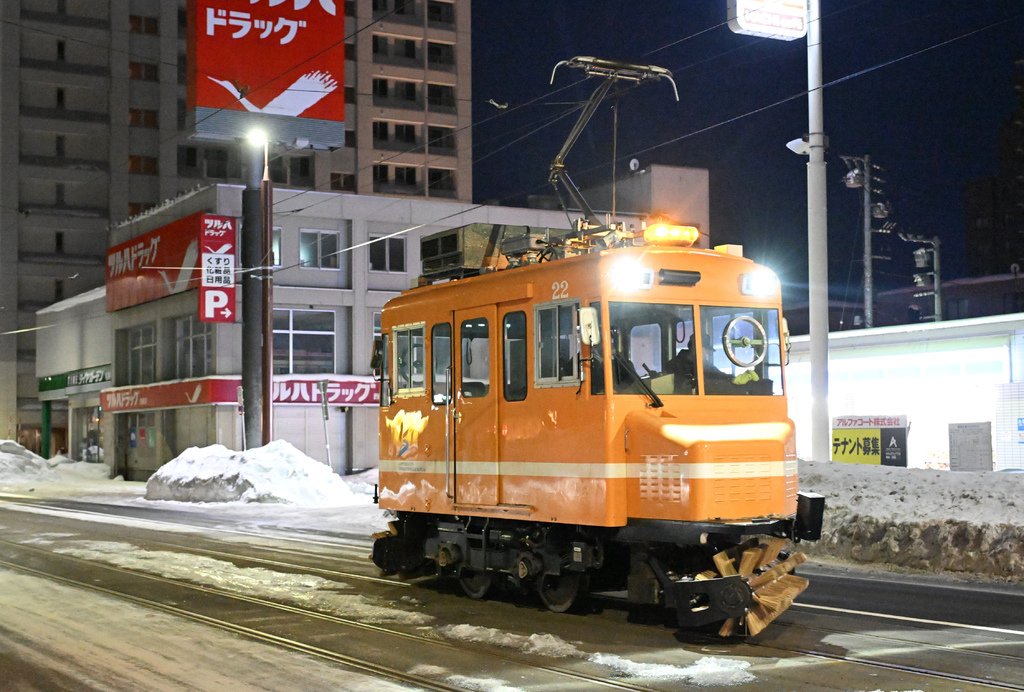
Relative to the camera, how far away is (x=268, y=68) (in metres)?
42.3

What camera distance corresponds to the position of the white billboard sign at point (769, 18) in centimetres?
2142

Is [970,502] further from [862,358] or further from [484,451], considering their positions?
[862,358]

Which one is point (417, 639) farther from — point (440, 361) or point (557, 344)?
point (440, 361)

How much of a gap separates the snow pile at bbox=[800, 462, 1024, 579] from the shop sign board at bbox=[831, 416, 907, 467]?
6938 millimetres

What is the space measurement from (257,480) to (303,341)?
15.4 m

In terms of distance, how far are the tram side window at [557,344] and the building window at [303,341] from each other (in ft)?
124

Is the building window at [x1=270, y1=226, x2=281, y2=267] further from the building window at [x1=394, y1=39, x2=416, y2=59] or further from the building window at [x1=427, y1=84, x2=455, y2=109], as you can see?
the building window at [x1=394, y1=39, x2=416, y2=59]

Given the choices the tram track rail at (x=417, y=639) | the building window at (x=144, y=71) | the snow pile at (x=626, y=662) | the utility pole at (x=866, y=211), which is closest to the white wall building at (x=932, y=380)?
the utility pole at (x=866, y=211)

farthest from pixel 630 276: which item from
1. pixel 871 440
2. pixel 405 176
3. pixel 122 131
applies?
pixel 122 131

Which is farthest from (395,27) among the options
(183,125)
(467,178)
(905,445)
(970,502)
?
(970,502)

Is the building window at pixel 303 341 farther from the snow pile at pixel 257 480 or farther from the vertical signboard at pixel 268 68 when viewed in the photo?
the snow pile at pixel 257 480

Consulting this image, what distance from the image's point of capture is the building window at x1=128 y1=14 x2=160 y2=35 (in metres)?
87.7

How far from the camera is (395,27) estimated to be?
83.8 meters

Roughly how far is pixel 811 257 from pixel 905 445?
5.23 metres
